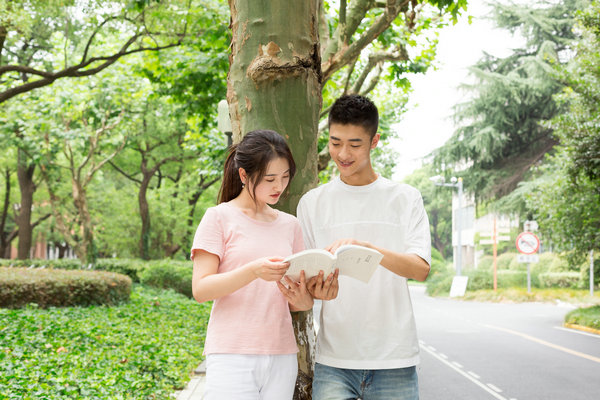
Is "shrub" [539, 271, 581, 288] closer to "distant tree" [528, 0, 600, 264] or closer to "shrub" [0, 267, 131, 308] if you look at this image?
"distant tree" [528, 0, 600, 264]

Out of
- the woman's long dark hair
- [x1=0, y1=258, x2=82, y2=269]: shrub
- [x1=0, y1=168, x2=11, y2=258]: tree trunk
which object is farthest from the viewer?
[x1=0, y1=168, x2=11, y2=258]: tree trunk

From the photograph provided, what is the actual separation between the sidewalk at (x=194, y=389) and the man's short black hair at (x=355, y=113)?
456 centimetres

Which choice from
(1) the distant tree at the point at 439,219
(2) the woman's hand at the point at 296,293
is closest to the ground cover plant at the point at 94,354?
(2) the woman's hand at the point at 296,293

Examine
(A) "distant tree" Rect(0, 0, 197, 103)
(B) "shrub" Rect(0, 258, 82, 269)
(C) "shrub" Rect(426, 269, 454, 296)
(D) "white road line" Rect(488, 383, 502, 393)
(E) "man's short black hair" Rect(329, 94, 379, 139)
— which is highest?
(A) "distant tree" Rect(0, 0, 197, 103)

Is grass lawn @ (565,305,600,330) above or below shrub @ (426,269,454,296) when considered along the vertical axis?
above

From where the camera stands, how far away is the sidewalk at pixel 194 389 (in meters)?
6.58

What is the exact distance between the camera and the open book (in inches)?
91.1

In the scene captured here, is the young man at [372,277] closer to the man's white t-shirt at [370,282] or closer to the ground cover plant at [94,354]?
the man's white t-shirt at [370,282]

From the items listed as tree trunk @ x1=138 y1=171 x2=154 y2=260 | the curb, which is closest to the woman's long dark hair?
the curb

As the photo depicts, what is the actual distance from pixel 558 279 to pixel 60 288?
27.0m

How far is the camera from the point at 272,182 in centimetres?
267

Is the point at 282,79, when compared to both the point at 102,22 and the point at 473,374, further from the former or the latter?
the point at 102,22

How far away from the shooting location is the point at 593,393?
8445 millimetres

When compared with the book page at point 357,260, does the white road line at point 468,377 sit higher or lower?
lower
